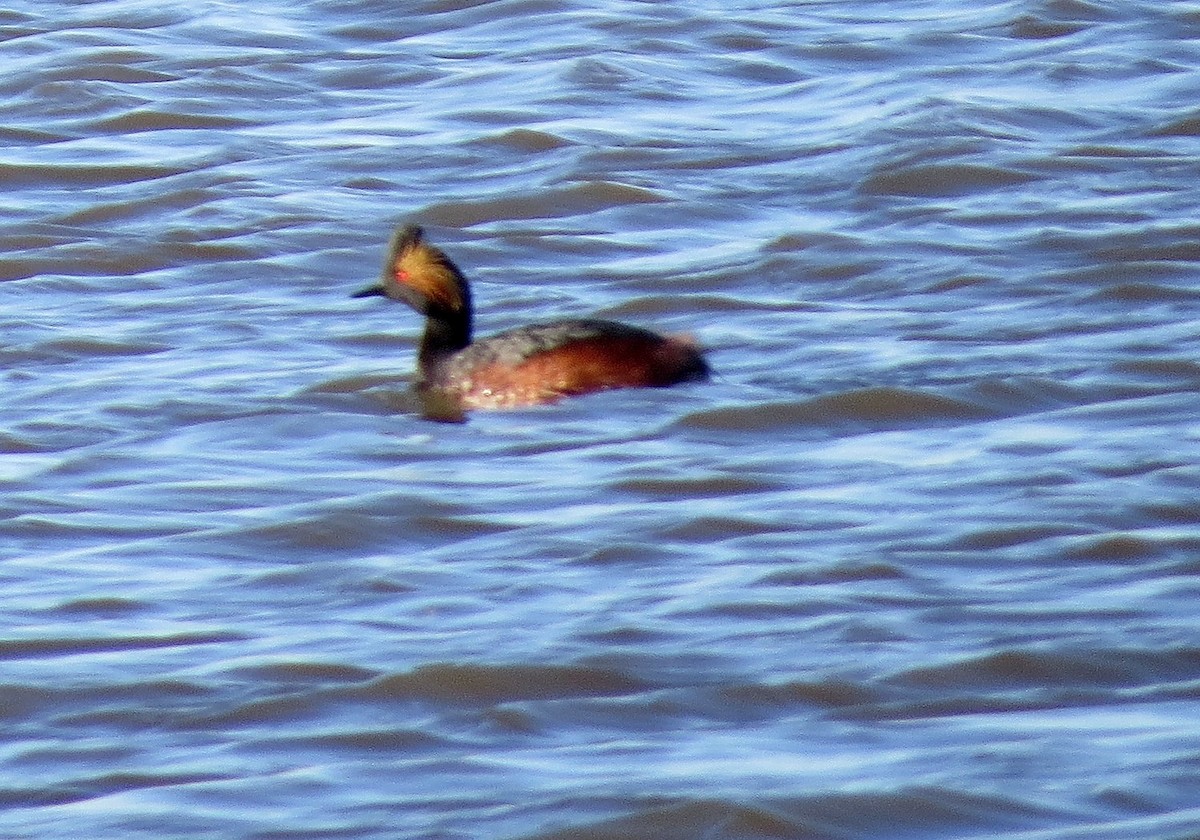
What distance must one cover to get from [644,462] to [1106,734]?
313cm

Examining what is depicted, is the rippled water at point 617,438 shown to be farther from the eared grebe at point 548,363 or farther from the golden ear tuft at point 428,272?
the golden ear tuft at point 428,272

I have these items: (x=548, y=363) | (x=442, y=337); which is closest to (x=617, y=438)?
(x=548, y=363)

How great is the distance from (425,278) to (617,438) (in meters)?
1.42

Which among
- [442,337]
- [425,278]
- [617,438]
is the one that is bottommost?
[617,438]

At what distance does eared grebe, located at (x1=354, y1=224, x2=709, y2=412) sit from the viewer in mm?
9875

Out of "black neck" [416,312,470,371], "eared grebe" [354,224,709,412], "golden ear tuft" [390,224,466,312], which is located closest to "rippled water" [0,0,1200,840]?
"eared grebe" [354,224,709,412]

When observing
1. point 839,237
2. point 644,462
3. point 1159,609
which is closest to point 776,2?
point 839,237

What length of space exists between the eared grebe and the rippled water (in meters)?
0.11

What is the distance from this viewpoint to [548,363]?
992 cm

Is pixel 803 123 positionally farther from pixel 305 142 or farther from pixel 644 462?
pixel 644 462

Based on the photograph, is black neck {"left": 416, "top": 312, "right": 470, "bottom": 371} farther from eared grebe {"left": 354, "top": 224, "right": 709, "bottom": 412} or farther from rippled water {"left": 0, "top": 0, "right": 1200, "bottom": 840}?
rippled water {"left": 0, "top": 0, "right": 1200, "bottom": 840}

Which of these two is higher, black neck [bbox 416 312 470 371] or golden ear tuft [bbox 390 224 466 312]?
golden ear tuft [bbox 390 224 466 312]

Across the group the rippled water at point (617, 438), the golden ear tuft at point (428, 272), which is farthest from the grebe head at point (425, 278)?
the rippled water at point (617, 438)

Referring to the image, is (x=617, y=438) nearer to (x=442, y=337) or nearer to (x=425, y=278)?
(x=442, y=337)
